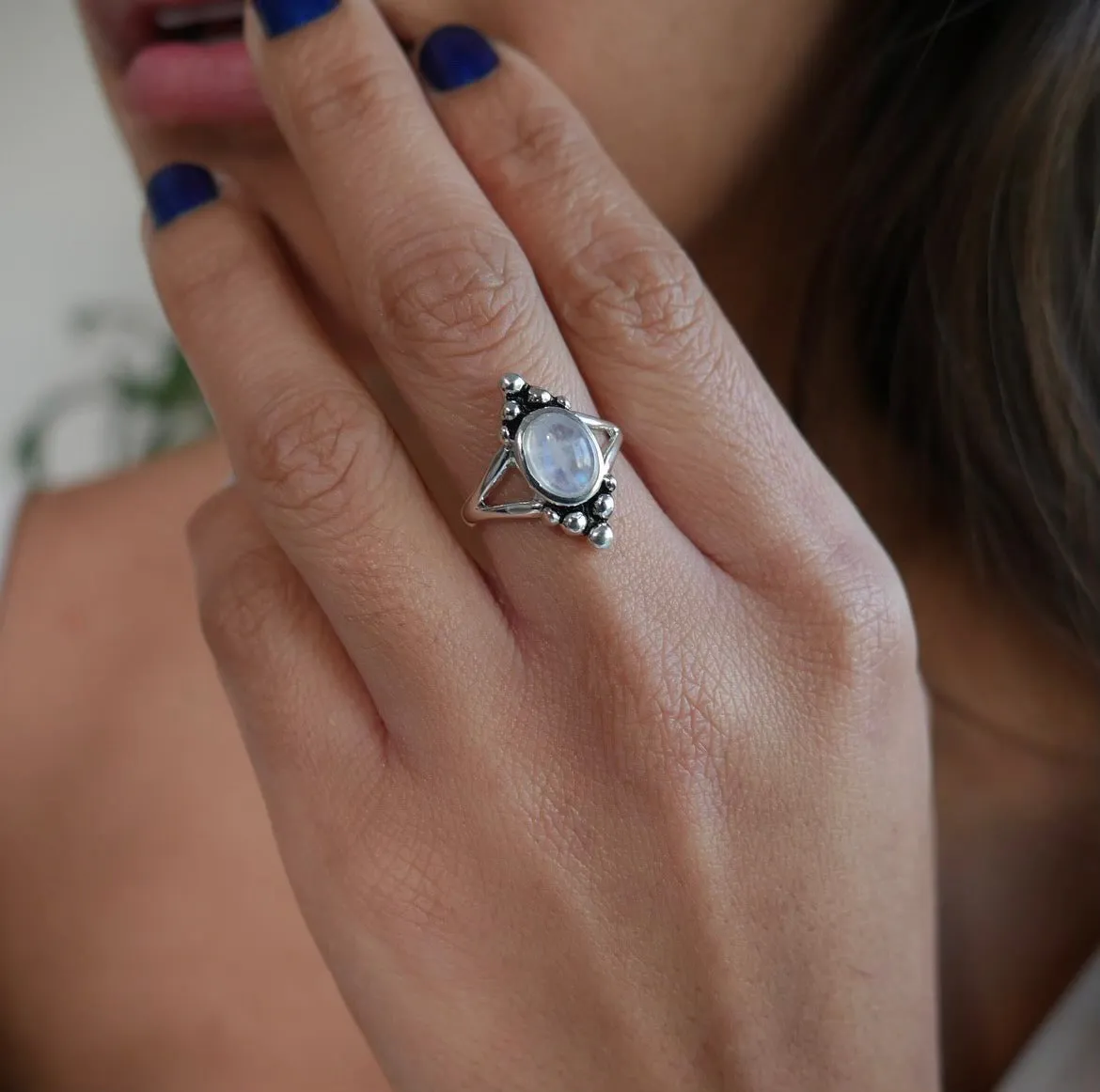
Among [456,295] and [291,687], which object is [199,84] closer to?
[456,295]

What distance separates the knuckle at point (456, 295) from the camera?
1.78 feet

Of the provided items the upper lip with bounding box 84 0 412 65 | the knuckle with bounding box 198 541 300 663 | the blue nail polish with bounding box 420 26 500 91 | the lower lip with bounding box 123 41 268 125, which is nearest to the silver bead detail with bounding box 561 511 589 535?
the knuckle with bounding box 198 541 300 663

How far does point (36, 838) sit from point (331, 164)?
830 millimetres

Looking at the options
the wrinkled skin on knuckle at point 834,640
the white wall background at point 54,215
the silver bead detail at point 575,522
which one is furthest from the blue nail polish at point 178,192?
the white wall background at point 54,215

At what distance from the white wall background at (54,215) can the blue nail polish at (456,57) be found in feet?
3.14

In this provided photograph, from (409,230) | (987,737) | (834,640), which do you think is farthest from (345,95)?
(987,737)

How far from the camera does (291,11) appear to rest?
0.59 m

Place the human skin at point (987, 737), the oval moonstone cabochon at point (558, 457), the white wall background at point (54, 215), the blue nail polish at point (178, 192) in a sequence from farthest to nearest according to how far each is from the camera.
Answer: the white wall background at point (54, 215), the human skin at point (987, 737), the blue nail polish at point (178, 192), the oval moonstone cabochon at point (558, 457)

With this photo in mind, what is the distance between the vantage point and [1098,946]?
3.01ft

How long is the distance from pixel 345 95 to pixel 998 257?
0.57 m

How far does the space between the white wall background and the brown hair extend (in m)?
1.13

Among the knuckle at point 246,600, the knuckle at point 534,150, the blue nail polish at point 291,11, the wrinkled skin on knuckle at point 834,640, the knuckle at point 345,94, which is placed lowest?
the wrinkled skin on knuckle at point 834,640

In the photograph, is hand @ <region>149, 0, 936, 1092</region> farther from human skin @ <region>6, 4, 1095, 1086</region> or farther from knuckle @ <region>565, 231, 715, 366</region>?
human skin @ <region>6, 4, 1095, 1086</region>

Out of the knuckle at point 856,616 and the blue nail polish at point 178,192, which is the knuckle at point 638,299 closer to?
the knuckle at point 856,616
